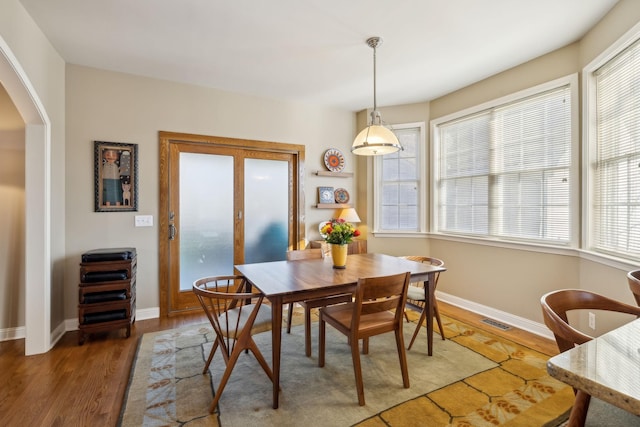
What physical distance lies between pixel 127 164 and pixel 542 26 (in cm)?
423

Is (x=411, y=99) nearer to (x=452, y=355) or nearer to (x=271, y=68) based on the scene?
(x=271, y=68)

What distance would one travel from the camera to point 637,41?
2.21 metres

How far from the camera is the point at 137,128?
11.5 ft

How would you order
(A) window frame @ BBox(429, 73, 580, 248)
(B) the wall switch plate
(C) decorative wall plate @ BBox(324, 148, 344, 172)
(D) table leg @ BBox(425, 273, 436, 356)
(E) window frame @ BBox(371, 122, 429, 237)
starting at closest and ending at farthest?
(D) table leg @ BBox(425, 273, 436, 356) → (A) window frame @ BBox(429, 73, 580, 248) → (B) the wall switch plate → (E) window frame @ BBox(371, 122, 429, 237) → (C) decorative wall plate @ BBox(324, 148, 344, 172)

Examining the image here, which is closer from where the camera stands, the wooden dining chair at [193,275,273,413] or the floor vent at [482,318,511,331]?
the wooden dining chair at [193,275,273,413]

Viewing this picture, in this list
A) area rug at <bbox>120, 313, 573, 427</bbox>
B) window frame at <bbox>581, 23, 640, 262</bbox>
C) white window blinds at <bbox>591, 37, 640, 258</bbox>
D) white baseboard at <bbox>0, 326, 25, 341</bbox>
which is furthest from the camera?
white baseboard at <bbox>0, 326, 25, 341</bbox>

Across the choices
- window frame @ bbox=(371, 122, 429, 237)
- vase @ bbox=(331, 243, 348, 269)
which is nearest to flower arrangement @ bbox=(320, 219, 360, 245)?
vase @ bbox=(331, 243, 348, 269)

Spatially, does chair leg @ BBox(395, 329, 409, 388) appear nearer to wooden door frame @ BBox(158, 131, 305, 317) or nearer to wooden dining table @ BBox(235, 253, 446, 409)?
wooden dining table @ BBox(235, 253, 446, 409)

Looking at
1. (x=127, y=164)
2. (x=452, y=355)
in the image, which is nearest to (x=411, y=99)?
(x=452, y=355)

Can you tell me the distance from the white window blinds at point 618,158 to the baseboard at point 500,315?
97 cm

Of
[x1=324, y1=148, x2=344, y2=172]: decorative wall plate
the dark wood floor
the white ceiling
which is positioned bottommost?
the dark wood floor

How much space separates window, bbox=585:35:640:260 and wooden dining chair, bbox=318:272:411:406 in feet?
5.97

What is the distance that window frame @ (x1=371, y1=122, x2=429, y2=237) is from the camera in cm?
442

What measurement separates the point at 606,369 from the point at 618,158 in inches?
97.6
